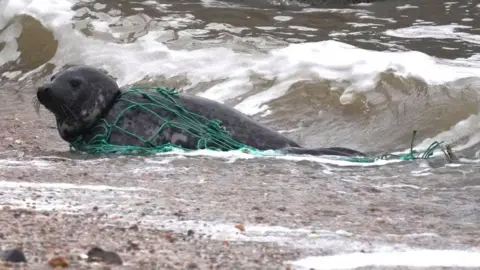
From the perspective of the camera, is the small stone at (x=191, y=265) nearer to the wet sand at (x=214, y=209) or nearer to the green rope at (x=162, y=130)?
the wet sand at (x=214, y=209)

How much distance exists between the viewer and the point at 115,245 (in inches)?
158

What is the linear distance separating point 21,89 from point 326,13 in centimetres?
685

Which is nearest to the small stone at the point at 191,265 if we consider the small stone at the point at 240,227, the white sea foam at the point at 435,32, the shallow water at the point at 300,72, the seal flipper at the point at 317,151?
the small stone at the point at 240,227

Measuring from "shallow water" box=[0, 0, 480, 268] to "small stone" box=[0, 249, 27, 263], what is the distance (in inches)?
55.2

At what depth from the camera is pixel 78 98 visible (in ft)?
24.5

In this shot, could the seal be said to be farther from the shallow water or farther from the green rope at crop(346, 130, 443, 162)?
the shallow water

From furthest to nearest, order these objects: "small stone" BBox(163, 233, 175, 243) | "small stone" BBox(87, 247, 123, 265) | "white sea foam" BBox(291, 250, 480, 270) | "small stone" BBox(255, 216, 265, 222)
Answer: "small stone" BBox(255, 216, 265, 222) → "small stone" BBox(163, 233, 175, 243) → "white sea foam" BBox(291, 250, 480, 270) → "small stone" BBox(87, 247, 123, 265)

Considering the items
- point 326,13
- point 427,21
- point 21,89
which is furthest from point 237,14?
point 21,89

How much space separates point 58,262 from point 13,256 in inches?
6.5

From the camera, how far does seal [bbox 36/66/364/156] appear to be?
743 cm

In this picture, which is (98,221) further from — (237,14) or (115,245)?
(237,14)

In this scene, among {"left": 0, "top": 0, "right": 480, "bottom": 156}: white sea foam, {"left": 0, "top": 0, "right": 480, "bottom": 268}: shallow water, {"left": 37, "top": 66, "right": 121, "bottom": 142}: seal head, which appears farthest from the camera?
{"left": 0, "top": 0, "right": 480, "bottom": 156}: white sea foam

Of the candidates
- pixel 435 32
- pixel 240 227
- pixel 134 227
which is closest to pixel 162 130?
pixel 240 227

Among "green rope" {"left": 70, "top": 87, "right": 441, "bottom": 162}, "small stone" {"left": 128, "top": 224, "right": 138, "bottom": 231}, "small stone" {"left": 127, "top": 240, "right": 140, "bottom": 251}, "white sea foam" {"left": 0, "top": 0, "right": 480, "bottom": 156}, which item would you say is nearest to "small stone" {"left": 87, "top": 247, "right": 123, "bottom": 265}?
"small stone" {"left": 127, "top": 240, "right": 140, "bottom": 251}
